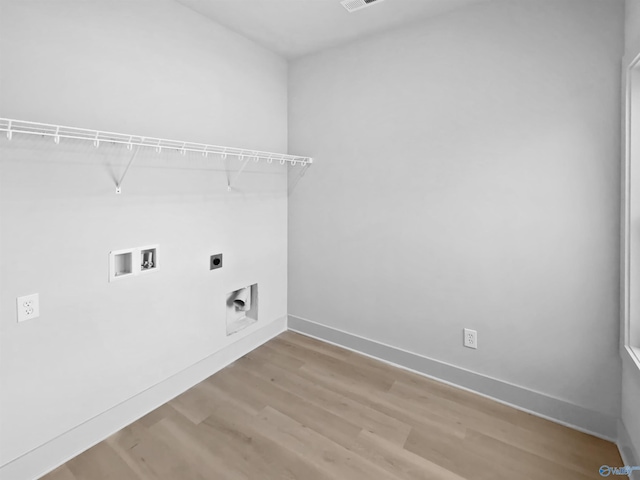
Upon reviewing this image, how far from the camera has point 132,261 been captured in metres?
1.87

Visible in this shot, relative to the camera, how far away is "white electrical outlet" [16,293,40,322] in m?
1.46

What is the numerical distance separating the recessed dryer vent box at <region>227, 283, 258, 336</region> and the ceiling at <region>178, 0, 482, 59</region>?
1.96 metres

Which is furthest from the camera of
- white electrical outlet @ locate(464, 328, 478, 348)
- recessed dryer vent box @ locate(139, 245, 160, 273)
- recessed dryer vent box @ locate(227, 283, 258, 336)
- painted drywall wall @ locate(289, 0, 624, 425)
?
recessed dryer vent box @ locate(227, 283, 258, 336)

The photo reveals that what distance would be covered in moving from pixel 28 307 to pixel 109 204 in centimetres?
59

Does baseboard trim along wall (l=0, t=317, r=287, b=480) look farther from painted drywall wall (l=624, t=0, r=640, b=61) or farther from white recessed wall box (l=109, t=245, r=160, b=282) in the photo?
painted drywall wall (l=624, t=0, r=640, b=61)

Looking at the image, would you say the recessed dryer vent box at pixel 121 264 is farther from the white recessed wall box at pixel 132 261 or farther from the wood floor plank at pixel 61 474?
the wood floor plank at pixel 61 474

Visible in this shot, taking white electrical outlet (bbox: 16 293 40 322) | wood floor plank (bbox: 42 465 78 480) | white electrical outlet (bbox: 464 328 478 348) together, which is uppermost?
white electrical outlet (bbox: 16 293 40 322)

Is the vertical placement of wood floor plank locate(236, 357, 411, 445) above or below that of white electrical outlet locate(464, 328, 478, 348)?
below

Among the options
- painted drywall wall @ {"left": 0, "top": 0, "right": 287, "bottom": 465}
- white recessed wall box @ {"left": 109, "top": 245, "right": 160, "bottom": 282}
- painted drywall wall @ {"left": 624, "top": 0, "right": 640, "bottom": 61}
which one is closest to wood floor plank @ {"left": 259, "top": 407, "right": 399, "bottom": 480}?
painted drywall wall @ {"left": 0, "top": 0, "right": 287, "bottom": 465}

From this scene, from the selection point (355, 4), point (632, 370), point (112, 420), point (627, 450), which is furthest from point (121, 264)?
point (627, 450)

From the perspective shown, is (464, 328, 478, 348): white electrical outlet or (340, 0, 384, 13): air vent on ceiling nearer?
(340, 0, 384, 13): air vent on ceiling

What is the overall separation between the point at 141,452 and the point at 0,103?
1.74 meters

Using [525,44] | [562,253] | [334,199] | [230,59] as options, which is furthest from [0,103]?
[562,253]

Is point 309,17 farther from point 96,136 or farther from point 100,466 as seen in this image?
point 100,466
